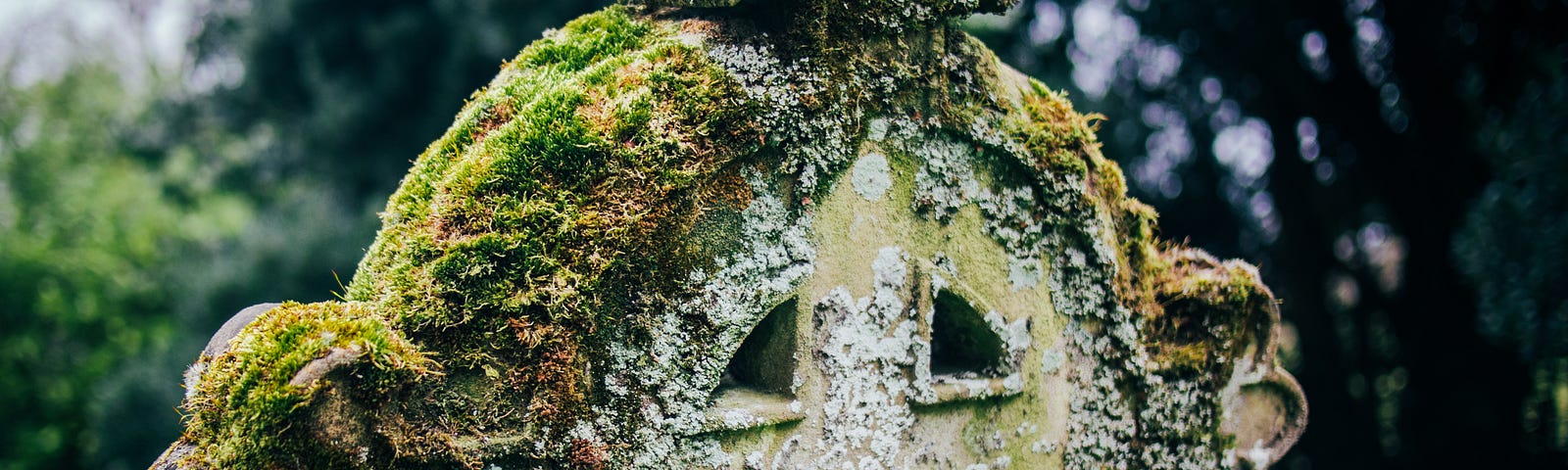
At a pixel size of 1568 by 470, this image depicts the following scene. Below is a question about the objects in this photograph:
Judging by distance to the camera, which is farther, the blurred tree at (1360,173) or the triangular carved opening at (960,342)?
the blurred tree at (1360,173)

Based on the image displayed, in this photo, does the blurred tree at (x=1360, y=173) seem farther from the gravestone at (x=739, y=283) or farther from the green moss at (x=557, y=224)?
the green moss at (x=557, y=224)

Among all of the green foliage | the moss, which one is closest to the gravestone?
the moss

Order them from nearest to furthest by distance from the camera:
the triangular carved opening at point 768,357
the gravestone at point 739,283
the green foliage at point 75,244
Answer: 1. the gravestone at point 739,283
2. the triangular carved opening at point 768,357
3. the green foliage at point 75,244

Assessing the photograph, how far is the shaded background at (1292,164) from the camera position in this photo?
5312 millimetres

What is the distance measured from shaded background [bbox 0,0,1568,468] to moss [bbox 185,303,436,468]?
4843 mm

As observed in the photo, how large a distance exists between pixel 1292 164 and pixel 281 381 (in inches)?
252

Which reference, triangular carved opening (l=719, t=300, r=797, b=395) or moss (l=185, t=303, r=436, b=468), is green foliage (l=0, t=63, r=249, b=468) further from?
triangular carved opening (l=719, t=300, r=797, b=395)

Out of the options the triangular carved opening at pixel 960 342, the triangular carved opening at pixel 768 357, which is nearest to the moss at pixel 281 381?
the triangular carved opening at pixel 768 357

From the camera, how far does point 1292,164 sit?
615cm

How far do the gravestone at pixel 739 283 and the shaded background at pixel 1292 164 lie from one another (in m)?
3.92

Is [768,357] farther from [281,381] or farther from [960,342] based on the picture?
[281,381]

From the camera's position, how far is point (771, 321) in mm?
1798

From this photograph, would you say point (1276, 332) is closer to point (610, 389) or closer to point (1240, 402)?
point (1240, 402)

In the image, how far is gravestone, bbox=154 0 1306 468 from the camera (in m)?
1.51
